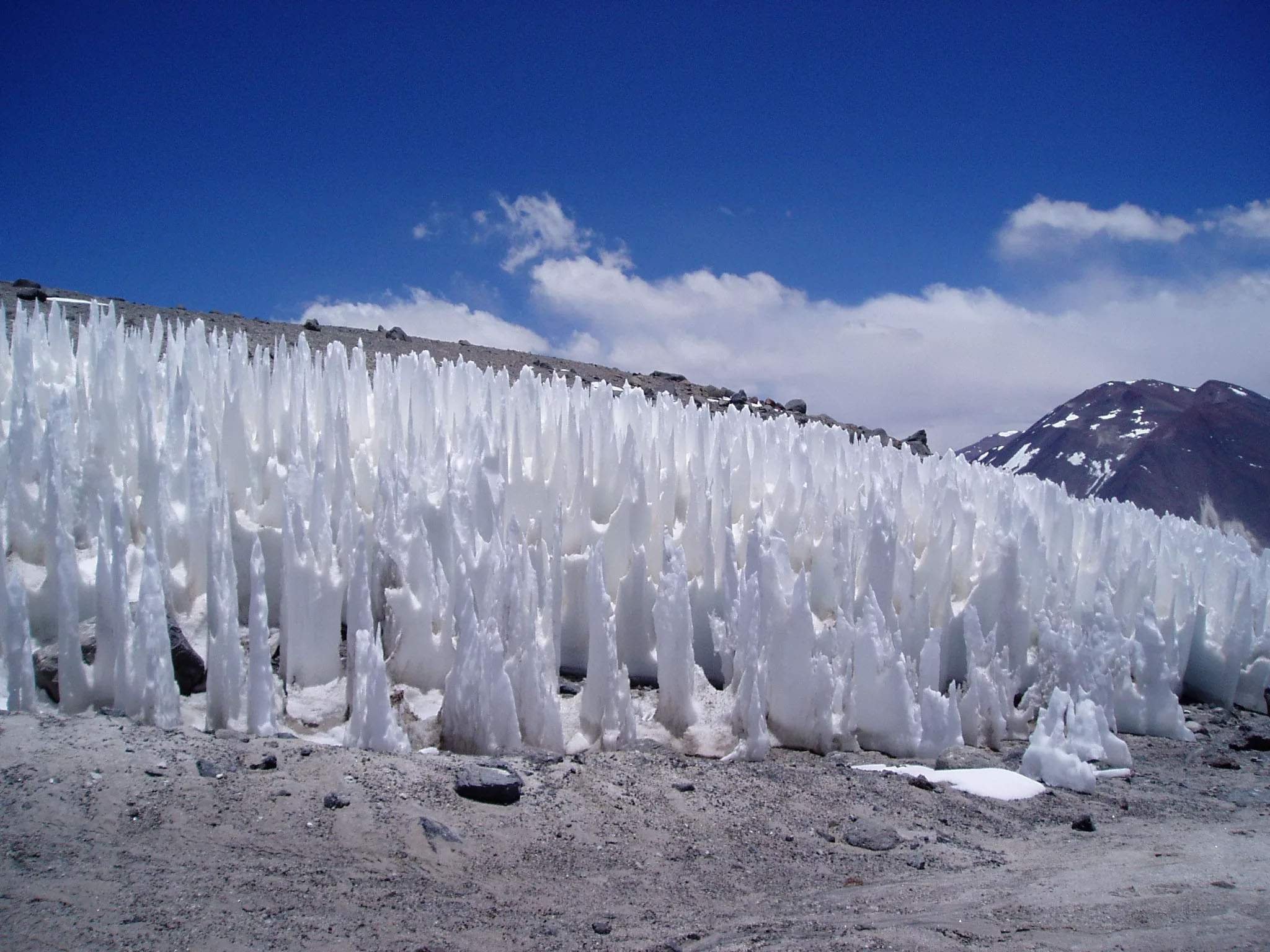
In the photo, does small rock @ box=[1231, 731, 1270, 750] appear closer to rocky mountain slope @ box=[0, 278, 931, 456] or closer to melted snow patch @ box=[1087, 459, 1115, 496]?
rocky mountain slope @ box=[0, 278, 931, 456]

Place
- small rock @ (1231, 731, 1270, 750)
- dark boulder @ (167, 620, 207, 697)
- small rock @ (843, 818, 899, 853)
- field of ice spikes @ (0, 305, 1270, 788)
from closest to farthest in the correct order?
1. small rock @ (843, 818, 899, 853)
2. dark boulder @ (167, 620, 207, 697)
3. field of ice spikes @ (0, 305, 1270, 788)
4. small rock @ (1231, 731, 1270, 750)

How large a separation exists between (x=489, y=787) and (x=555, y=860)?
598 millimetres

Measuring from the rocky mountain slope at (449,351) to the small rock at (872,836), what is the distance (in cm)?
851

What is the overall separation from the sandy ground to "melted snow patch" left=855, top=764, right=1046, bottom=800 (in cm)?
20

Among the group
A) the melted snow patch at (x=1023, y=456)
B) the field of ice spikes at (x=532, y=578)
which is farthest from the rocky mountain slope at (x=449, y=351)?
the field of ice spikes at (x=532, y=578)

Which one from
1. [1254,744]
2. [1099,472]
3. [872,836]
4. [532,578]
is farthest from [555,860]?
[1099,472]

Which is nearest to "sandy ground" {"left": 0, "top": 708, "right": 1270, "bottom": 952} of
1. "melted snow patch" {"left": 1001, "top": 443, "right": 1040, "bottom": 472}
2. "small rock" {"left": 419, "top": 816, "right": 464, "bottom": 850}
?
"small rock" {"left": 419, "top": 816, "right": 464, "bottom": 850}

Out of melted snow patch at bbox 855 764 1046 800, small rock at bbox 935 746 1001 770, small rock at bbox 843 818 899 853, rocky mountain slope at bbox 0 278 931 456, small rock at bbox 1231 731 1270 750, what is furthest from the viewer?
rocky mountain slope at bbox 0 278 931 456

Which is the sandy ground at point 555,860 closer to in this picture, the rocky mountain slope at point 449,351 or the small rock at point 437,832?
the small rock at point 437,832

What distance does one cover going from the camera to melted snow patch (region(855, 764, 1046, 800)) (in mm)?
5871

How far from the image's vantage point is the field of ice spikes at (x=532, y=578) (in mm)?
5566

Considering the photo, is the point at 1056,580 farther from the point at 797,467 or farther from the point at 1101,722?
the point at 797,467

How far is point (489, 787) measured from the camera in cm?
468

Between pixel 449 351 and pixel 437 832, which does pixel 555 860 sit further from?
pixel 449 351
